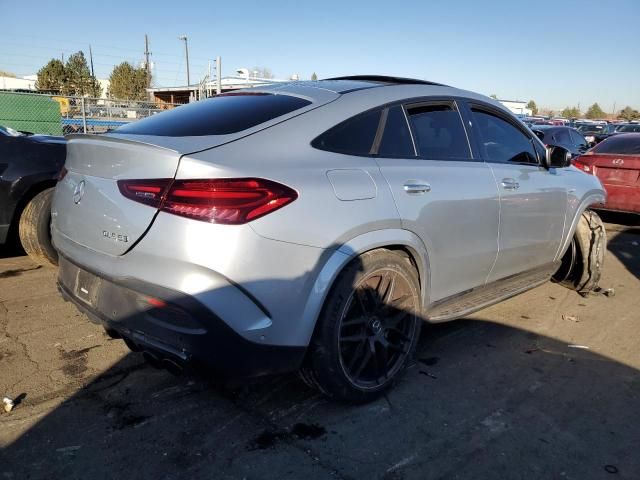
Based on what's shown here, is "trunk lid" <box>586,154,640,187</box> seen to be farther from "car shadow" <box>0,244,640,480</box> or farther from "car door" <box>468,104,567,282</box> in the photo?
"car shadow" <box>0,244,640,480</box>

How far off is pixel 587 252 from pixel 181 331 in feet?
13.4

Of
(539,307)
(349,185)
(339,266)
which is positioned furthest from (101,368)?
(539,307)

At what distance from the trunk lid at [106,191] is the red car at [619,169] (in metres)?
7.72

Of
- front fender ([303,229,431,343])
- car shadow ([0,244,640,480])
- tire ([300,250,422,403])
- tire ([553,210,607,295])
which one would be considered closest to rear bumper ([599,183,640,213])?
tire ([553,210,607,295])

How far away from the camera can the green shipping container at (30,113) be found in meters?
12.7

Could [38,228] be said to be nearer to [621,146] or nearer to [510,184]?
[510,184]

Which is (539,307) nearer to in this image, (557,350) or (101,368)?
(557,350)

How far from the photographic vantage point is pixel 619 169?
8062mm

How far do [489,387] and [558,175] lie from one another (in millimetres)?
2061

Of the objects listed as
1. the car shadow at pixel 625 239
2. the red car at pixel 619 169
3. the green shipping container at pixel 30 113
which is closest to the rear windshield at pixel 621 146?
the red car at pixel 619 169

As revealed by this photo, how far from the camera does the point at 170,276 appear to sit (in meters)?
2.24

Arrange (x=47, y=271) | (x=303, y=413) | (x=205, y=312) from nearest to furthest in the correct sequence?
(x=205, y=312) → (x=303, y=413) → (x=47, y=271)

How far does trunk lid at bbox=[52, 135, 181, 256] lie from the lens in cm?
233

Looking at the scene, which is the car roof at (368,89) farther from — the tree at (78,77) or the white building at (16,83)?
the white building at (16,83)
